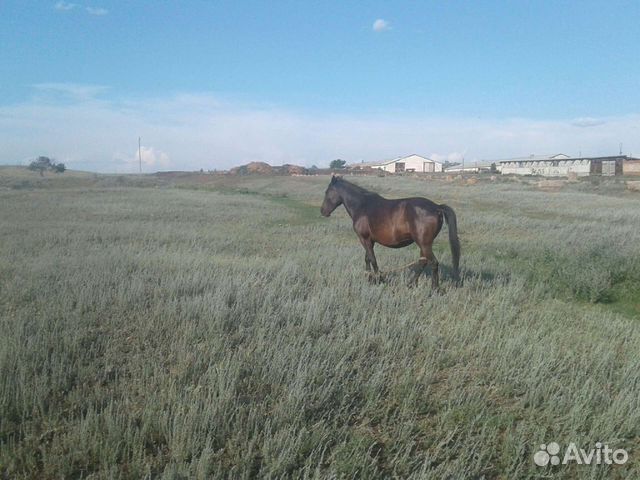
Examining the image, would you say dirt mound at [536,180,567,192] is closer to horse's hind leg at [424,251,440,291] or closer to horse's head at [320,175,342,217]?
horse's head at [320,175,342,217]

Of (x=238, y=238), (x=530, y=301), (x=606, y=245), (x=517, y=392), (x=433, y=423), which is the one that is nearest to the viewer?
(x=433, y=423)

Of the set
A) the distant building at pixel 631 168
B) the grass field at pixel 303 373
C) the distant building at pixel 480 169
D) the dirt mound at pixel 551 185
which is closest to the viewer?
the grass field at pixel 303 373

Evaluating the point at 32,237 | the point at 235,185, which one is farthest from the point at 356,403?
the point at 235,185

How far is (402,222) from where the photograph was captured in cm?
797

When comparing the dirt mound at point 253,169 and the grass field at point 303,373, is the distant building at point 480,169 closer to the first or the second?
the dirt mound at point 253,169

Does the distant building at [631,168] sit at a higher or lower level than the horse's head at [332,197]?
higher

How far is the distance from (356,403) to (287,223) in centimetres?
1795

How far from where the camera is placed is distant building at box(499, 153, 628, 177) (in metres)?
67.4

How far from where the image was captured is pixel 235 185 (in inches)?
2463

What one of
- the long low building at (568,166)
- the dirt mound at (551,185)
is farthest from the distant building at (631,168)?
the dirt mound at (551,185)

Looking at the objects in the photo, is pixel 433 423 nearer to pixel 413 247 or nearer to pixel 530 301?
pixel 530 301

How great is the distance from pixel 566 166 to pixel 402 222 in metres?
91.8

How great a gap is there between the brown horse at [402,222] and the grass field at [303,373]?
0.74 m

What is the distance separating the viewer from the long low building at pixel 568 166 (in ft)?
221
